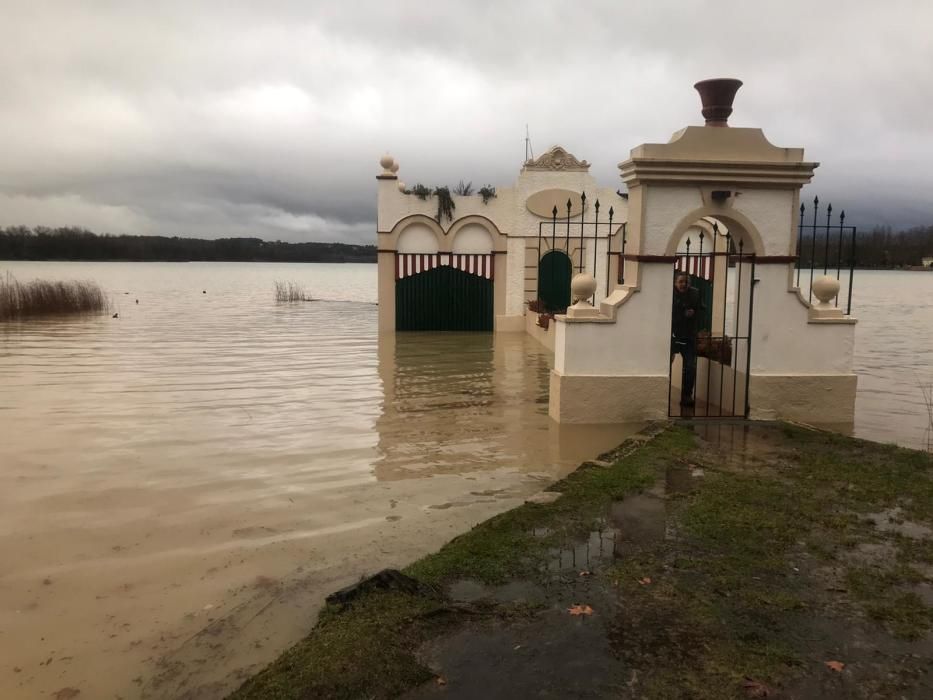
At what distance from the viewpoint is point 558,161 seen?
21.6m

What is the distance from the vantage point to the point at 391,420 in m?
10.2

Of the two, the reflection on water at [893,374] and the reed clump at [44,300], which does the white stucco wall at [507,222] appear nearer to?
the reflection on water at [893,374]

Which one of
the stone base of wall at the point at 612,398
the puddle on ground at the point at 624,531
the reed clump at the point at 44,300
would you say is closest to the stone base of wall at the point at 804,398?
the stone base of wall at the point at 612,398

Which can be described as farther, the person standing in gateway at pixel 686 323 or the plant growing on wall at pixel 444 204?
the plant growing on wall at pixel 444 204

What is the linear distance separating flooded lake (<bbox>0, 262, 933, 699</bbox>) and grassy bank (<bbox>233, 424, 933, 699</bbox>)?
0.66 meters

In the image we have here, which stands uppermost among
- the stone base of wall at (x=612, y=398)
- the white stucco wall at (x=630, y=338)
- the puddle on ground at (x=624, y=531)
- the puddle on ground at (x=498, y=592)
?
the white stucco wall at (x=630, y=338)

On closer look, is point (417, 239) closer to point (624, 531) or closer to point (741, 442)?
point (741, 442)

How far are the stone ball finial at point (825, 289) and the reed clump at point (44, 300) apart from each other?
25469mm

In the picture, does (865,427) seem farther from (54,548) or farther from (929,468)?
(54,548)

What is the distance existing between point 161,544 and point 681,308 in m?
6.77

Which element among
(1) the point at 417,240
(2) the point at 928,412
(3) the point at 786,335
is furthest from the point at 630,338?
(1) the point at 417,240

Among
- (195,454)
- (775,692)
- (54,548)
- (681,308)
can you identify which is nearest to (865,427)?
(681,308)

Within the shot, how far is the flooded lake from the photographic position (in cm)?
432

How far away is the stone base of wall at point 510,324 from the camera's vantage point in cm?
2239
